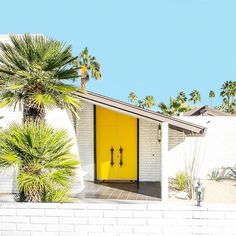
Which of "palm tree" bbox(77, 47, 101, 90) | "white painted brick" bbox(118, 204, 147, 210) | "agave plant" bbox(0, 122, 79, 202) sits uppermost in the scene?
"palm tree" bbox(77, 47, 101, 90)

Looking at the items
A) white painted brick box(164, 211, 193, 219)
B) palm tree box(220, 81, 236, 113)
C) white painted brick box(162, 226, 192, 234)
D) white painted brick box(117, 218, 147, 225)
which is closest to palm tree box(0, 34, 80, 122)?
white painted brick box(117, 218, 147, 225)

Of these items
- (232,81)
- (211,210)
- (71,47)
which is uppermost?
(232,81)

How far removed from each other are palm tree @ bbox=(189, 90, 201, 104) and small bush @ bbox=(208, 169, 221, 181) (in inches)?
2510

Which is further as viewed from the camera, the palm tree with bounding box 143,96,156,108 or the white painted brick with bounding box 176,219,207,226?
the palm tree with bounding box 143,96,156,108

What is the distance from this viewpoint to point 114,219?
5582 mm

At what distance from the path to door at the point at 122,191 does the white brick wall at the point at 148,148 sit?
67cm

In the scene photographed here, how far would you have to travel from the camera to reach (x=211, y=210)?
546cm

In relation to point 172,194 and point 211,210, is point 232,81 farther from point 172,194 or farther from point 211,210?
point 211,210

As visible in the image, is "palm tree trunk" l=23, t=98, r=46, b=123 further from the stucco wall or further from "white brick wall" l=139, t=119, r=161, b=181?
the stucco wall

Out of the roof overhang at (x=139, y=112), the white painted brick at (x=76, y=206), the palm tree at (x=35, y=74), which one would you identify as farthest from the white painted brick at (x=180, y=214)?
the roof overhang at (x=139, y=112)

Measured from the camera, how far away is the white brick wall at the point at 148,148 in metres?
13.6

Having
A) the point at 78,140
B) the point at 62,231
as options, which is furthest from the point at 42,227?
the point at 78,140

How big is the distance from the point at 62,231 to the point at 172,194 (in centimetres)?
619

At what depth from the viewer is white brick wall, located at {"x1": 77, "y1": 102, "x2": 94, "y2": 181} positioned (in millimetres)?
13578
